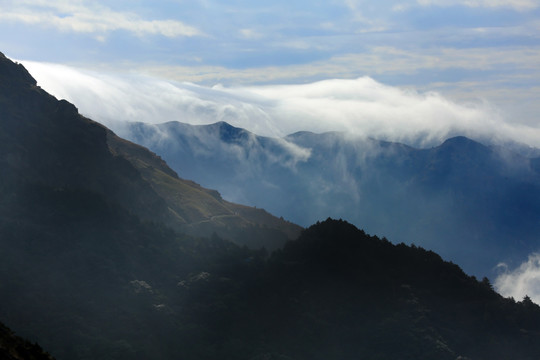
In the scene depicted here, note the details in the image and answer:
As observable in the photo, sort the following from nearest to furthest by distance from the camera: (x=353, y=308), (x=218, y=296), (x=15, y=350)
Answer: (x=15, y=350) → (x=353, y=308) → (x=218, y=296)

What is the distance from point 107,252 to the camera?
175m

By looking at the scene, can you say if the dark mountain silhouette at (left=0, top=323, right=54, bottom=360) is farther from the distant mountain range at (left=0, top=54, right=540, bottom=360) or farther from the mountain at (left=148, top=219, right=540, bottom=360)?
the mountain at (left=148, top=219, right=540, bottom=360)

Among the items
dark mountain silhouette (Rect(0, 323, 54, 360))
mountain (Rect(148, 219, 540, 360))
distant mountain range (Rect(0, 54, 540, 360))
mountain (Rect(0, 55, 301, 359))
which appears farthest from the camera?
mountain (Rect(148, 219, 540, 360))

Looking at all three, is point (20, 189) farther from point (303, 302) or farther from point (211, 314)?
point (303, 302)

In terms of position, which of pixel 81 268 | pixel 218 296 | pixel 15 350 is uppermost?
pixel 218 296

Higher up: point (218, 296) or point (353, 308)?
point (353, 308)

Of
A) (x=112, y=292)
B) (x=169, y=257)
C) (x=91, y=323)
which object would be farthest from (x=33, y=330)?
(x=169, y=257)

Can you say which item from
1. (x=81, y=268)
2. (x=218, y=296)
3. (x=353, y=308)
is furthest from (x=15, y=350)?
(x=353, y=308)

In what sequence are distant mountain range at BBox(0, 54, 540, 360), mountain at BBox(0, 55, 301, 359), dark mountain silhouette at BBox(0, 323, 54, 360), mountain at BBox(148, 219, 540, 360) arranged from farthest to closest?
1. mountain at BBox(148, 219, 540, 360)
2. distant mountain range at BBox(0, 54, 540, 360)
3. mountain at BBox(0, 55, 301, 359)
4. dark mountain silhouette at BBox(0, 323, 54, 360)

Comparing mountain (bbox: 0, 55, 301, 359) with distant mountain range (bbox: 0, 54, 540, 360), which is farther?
distant mountain range (bbox: 0, 54, 540, 360)

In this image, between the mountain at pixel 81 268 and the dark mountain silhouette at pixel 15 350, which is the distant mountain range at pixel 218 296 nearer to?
the mountain at pixel 81 268

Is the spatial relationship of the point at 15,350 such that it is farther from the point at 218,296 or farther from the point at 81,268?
the point at 218,296

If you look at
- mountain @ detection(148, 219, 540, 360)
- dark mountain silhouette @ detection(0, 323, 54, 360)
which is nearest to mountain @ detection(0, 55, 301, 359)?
mountain @ detection(148, 219, 540, 360)

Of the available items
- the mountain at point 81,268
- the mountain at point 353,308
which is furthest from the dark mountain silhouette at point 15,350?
the mountain at point 353,308
